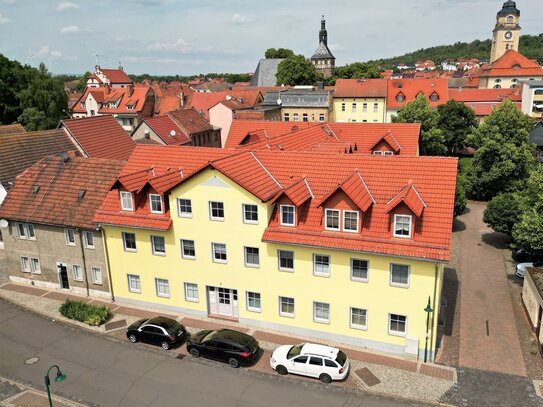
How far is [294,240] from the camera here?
25953 millimetres

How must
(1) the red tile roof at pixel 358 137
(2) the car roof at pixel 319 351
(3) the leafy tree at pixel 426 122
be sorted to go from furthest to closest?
(3) the leafy tree at pixel 426 122 → (1) the red tile roof at pixel 358 137 → (2) the car roof at pixel 319 351

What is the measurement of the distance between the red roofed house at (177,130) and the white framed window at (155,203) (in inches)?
1175

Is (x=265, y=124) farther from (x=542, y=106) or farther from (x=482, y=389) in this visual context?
(x=542, y=106)

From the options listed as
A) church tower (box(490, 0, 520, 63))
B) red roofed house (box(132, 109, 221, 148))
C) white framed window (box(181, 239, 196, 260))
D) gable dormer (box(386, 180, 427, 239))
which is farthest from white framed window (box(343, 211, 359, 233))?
church tower (box(490, 0, 520, 63))

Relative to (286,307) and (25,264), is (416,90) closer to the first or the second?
(286,307)

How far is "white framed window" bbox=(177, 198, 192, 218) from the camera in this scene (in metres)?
28.5

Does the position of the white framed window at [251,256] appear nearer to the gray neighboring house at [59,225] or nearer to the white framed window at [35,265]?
the gray neighboring house at [59,225]

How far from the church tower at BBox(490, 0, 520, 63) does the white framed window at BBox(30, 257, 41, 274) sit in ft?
507

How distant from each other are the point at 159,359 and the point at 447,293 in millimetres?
20499

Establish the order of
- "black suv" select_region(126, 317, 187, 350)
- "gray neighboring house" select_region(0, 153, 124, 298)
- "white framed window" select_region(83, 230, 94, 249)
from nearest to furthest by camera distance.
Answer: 1. "black suv" select_region(126, 317, 187, 350)
2. "white framed window" select_region(83, 230, 94, 249)
3. "gray neighboring house" select_region(0, 153, 124, 298)

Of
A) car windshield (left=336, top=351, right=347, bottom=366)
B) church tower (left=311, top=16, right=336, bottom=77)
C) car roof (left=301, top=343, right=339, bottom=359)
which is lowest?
car windshield (left=336, top=351, right=347, bottom=366)

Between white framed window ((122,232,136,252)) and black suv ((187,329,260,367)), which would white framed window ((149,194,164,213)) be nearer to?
white framed window ((122,232,136,252))

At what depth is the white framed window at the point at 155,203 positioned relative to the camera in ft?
96.7

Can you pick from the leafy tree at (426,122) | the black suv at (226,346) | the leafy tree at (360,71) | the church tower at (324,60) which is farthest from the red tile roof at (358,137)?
the church tower at (324,60)
